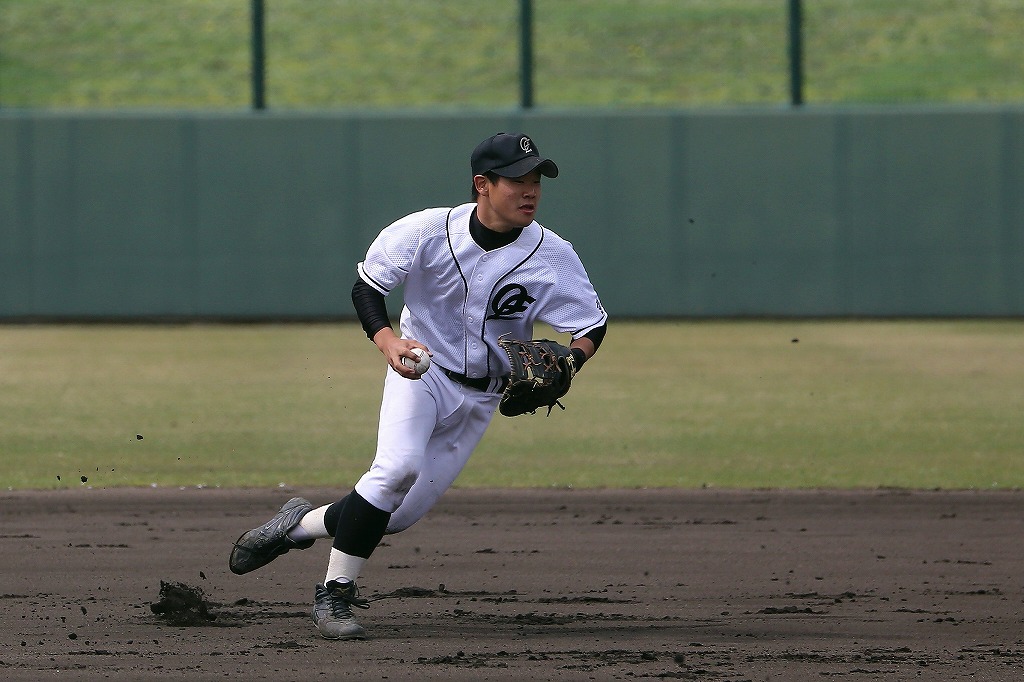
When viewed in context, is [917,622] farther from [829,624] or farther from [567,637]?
[567,637]

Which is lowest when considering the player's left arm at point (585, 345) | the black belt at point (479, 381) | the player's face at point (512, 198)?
the black belt at point (479, 381)

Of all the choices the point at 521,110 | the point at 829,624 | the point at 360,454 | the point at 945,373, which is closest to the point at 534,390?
the point at 829,624

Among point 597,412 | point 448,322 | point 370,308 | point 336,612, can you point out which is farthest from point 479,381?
point 597,412

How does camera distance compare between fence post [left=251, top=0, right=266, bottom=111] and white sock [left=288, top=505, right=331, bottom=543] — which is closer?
white sock [left=288, top=505, right=331, bottom=543]

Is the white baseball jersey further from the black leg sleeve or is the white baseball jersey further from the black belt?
the black leg sleeve

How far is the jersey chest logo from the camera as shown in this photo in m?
5.74

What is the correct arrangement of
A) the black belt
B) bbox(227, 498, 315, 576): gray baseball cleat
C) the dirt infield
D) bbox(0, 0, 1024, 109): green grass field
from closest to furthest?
the dirt infield
the black belt
bbox(227, 498, 315, 576): gray baseball cleat
bbox(0, 0, 1024, 109): green grass field

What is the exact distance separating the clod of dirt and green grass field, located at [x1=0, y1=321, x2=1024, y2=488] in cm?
272

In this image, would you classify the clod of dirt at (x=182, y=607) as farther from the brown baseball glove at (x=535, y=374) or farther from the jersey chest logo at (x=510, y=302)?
the jersey chest logo at (x=510, y=302)

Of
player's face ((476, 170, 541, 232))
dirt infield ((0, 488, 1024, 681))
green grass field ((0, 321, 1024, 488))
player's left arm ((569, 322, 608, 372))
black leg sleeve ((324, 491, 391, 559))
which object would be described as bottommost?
green grass field ((0, 321, 1024, 488))

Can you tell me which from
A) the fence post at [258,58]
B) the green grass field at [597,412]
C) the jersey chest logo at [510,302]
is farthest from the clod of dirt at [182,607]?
the fence post at [258,58]

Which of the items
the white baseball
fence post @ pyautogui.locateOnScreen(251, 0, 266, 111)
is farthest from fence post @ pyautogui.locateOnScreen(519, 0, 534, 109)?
the white baseball

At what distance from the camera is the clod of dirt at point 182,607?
232 inches

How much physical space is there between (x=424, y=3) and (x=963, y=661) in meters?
16.7
